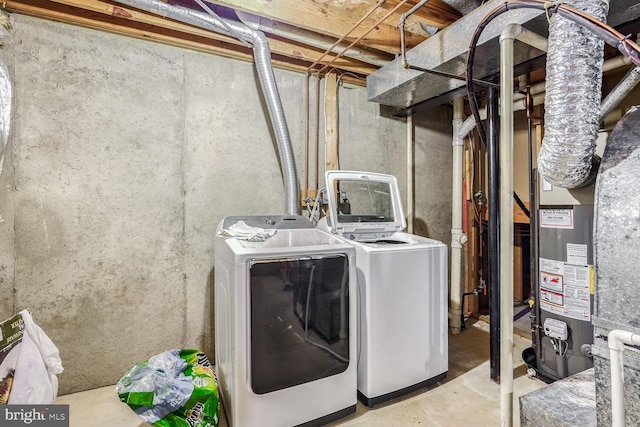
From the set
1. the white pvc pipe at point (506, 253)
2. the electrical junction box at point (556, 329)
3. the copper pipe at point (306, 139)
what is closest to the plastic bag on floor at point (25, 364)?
the copper pipe at point (306, 139)

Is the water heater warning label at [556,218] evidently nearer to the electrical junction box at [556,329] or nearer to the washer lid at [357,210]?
the electrical junction box at [556,329]

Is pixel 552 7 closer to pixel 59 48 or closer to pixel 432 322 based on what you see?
pixel 432 322

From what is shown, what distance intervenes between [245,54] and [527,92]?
2.26 m

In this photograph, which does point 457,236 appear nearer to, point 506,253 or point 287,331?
point 506,253

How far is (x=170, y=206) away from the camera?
2.26 m

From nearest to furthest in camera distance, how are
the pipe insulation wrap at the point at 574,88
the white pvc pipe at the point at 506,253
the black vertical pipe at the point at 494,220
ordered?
1. the pipe insulation wrap at the point at 574,88
2. the white pvc pipe at the point at 506,253
3. the black vertical pipe at the point at 494,220

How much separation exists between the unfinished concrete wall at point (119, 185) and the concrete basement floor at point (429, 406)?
9.0 inches

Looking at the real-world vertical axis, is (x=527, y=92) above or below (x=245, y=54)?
below

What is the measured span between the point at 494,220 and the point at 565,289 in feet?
1.89

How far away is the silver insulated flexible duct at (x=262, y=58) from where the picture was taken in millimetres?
1908

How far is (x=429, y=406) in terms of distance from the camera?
1878mm

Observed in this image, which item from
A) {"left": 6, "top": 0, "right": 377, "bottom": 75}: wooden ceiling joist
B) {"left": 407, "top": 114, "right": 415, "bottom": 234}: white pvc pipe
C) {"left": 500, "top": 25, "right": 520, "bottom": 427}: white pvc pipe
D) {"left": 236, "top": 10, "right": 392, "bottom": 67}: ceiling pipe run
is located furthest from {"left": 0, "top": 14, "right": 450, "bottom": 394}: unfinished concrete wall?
{"left": 500, "top": 25, "right": 520, "bottom": 427}: white pvc pipe

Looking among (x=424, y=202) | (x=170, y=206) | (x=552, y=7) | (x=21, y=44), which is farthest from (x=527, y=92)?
(x=21, y=44)

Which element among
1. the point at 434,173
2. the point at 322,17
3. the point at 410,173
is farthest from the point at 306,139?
the point at 434,173
